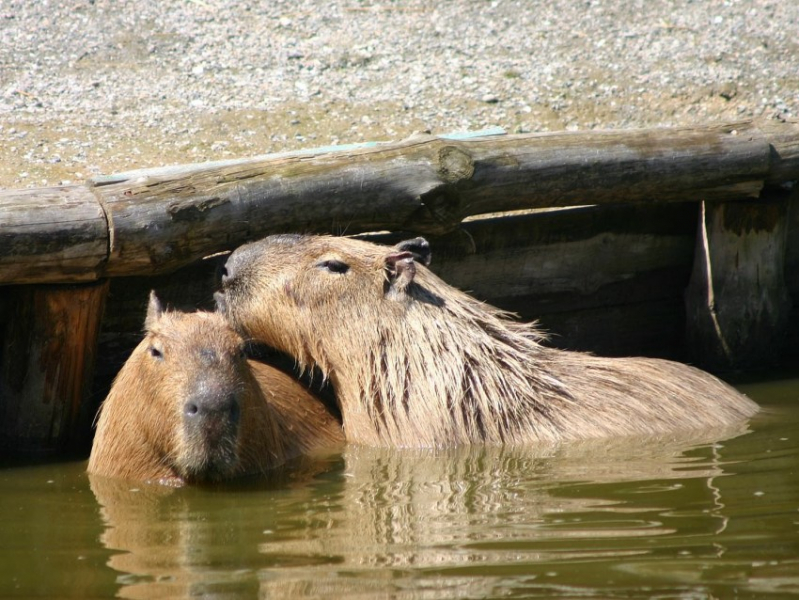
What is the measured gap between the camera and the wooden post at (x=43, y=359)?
529 centimetres

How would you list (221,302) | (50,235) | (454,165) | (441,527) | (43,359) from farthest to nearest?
(454,165)
(221,302)
(43,359)
(50,235)
(441,527)

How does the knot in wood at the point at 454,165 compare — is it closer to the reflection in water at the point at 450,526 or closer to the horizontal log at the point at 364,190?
A: the horizontal log at the point at 364,190

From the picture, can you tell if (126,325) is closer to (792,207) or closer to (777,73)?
(792,207)

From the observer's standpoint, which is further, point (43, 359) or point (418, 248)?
point (418, 248)

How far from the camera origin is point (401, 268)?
556 cm

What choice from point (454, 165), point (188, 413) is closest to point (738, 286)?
point (454, 165)

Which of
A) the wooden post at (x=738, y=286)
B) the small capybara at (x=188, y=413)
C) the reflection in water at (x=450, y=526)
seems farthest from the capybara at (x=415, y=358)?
the wooden post at (x=738, y=286)

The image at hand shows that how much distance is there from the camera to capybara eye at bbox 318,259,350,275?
558 cm

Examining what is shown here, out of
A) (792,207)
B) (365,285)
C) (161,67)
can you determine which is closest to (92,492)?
(365,285)

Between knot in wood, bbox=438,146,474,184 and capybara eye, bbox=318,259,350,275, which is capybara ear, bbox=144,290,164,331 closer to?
capybara eye, bbox=318,259,350,275

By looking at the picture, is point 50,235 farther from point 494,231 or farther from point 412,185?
point 494,231

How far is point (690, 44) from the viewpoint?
10062 millimetres

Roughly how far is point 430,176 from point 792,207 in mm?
2586

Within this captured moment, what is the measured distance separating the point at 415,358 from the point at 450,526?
1697mm
